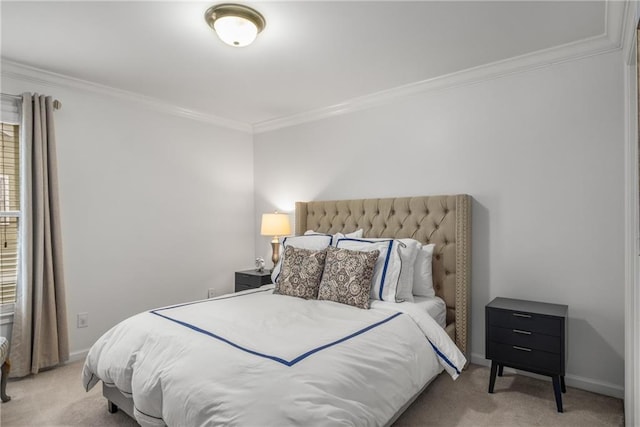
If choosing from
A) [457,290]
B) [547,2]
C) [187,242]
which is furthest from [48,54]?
[457,290]

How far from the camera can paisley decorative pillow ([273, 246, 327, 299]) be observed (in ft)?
9.55

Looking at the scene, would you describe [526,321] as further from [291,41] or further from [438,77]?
[291,41]

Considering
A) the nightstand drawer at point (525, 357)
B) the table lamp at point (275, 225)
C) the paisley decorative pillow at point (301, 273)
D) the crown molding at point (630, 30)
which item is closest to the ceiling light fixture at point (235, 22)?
the paisley decorative pillow at point (301, 273)

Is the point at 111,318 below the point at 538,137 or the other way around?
below

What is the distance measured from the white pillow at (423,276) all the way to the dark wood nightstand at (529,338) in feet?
1.62

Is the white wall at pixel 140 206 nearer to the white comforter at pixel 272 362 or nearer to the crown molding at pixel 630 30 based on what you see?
the white comforter at pixel 272 362

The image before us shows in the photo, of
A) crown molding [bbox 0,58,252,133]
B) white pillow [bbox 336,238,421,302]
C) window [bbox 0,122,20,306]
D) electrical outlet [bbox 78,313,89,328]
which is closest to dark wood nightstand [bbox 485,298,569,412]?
white pillow [bbox 336,238,421,302]

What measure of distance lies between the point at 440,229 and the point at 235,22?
2174 mm

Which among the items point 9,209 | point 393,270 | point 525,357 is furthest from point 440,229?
point 9,209

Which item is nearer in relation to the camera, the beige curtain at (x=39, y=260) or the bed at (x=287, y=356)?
the bed at (x=287, y=356)

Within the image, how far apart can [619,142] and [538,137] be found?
0.49m

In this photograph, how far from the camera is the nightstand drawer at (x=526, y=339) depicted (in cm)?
239

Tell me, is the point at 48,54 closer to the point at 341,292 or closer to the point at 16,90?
the point at 16,90

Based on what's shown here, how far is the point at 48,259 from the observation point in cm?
302
